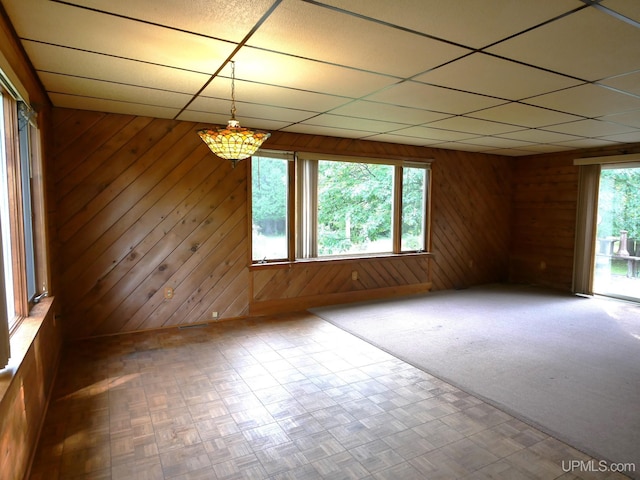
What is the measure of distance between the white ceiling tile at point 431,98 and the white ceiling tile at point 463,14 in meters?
0.92

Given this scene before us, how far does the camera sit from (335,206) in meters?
5.48

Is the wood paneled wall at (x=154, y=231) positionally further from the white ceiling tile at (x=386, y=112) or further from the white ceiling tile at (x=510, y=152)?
the white ceiling tile at (x=510, y=152)

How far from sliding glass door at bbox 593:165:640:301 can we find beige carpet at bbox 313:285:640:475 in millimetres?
387

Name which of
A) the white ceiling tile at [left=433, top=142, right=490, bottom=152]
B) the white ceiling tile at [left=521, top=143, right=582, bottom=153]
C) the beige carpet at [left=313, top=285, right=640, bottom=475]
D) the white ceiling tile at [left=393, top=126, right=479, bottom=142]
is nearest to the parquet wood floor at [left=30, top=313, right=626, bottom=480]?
the beige carpet at [left=313, top=285, right=640, bottom=475]

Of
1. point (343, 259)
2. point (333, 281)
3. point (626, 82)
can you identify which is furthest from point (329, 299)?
point (626, 82)

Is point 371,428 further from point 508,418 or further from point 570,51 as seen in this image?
point 570,51

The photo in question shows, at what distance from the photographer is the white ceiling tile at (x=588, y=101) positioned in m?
2.99

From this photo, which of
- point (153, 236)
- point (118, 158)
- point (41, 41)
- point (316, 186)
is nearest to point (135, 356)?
point (153, 236)

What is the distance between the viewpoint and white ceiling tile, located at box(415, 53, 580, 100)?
2438 mm

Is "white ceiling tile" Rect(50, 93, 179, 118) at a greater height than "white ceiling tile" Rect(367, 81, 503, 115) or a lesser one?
greater

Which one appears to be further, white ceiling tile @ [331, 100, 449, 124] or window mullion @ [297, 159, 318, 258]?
window mullion @ [297, 159, 318, 258]

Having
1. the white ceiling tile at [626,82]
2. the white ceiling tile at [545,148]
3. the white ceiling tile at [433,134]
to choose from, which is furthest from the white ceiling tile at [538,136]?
the white ceiling tile at [626,82]

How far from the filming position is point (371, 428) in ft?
Result: 7.98

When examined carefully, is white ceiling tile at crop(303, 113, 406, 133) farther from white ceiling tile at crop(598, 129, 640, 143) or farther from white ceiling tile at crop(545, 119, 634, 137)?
white ceiling tile at crop(598, 129, 640, 143)
